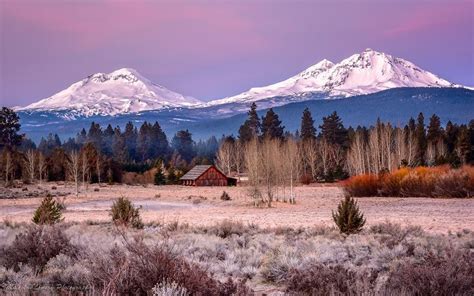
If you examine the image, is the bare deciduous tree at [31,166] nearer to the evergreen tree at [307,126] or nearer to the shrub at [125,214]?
the evergreen tree at [307,126]

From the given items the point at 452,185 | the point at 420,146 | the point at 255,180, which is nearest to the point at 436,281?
the point at 255,180

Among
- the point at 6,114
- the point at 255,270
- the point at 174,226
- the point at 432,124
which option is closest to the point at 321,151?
the point at 432,124

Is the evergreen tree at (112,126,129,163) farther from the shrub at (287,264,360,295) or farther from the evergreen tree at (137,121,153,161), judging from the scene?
the shrub at (287,264,360,295)

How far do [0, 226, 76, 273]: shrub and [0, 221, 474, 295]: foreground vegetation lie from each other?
2 centimetres

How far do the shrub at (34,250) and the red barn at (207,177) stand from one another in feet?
208

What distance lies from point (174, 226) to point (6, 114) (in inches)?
2794

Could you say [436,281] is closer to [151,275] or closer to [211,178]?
[151,275]

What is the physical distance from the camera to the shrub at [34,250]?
9969 mm

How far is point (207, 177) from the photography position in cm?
7506

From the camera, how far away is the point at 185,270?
6453 millimetres

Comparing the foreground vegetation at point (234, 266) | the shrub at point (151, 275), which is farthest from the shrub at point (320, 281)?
the shrub at point (151, 275)

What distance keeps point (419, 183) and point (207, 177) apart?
118 feet

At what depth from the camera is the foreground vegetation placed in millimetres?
6312

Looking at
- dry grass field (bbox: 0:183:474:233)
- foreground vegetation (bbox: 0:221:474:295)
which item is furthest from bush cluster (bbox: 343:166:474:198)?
foreground vegetation (bbox: 0:221:474:295)
